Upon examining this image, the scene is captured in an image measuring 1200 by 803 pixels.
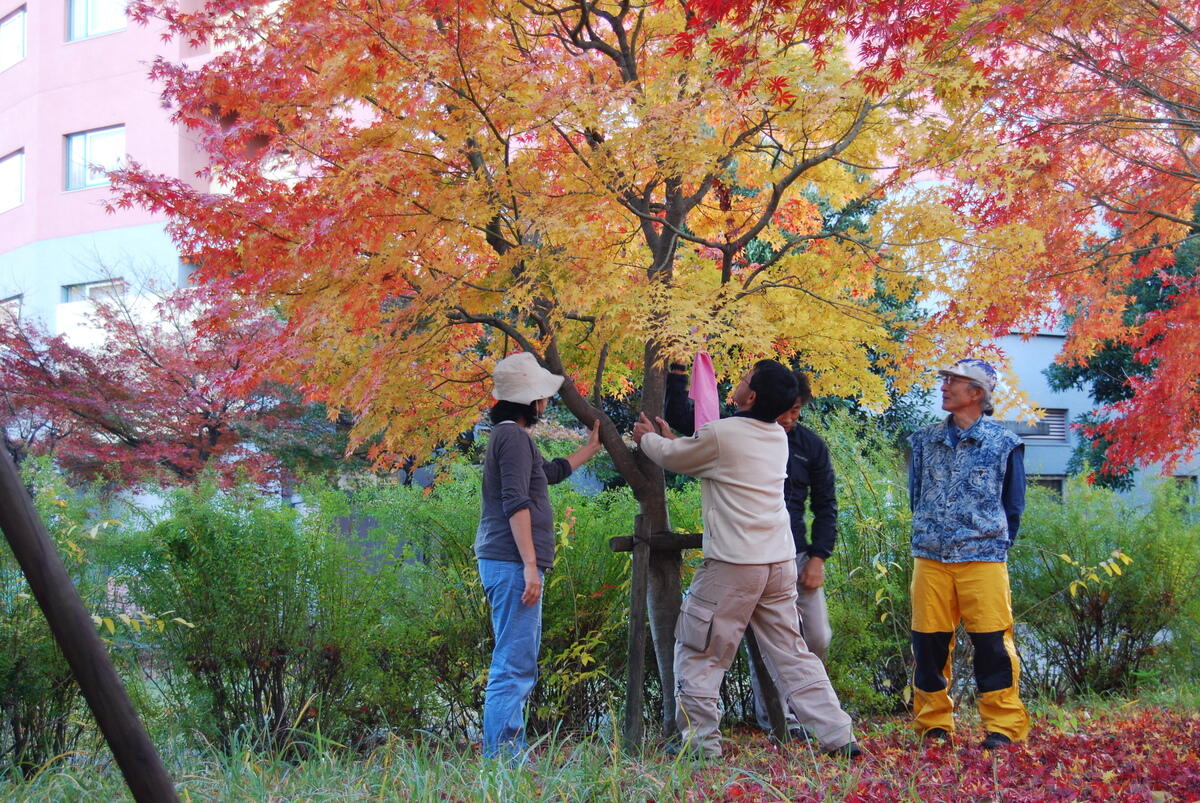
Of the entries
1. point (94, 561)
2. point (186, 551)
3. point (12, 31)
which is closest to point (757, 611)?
point (186, 551)

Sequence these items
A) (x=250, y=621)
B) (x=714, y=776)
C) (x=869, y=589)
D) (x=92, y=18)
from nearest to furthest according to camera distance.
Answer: (x=714, y=776), (x=250, y=621), (x=869, y=589), (x=92, y=18)

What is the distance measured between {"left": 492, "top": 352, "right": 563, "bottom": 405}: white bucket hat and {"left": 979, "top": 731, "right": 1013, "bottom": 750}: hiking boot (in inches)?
93.1

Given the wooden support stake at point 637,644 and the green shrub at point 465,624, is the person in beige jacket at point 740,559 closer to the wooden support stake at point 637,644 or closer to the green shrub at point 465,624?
the wooden support stake at point 637,644

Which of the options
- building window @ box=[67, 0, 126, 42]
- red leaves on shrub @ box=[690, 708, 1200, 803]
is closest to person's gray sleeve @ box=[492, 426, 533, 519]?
red leaves on shrub @ box=[690, 708, 1200, 803]

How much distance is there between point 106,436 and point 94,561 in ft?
29.6

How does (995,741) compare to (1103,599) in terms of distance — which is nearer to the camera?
Result: (995,741)

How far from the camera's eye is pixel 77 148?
19.4 m

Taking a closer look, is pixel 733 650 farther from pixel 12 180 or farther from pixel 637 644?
pixel 12 180

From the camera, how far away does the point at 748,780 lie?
351cm

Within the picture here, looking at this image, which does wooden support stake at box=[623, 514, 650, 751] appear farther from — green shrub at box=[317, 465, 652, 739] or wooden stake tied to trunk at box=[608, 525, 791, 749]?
green shrub at box=[317, 465, 652, 739]

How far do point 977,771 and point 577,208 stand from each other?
109 inches

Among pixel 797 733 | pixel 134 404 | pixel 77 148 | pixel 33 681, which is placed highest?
pixel 77 148

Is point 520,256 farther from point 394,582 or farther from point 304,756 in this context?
point 304,756

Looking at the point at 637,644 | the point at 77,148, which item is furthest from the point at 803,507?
the point at 77,148
